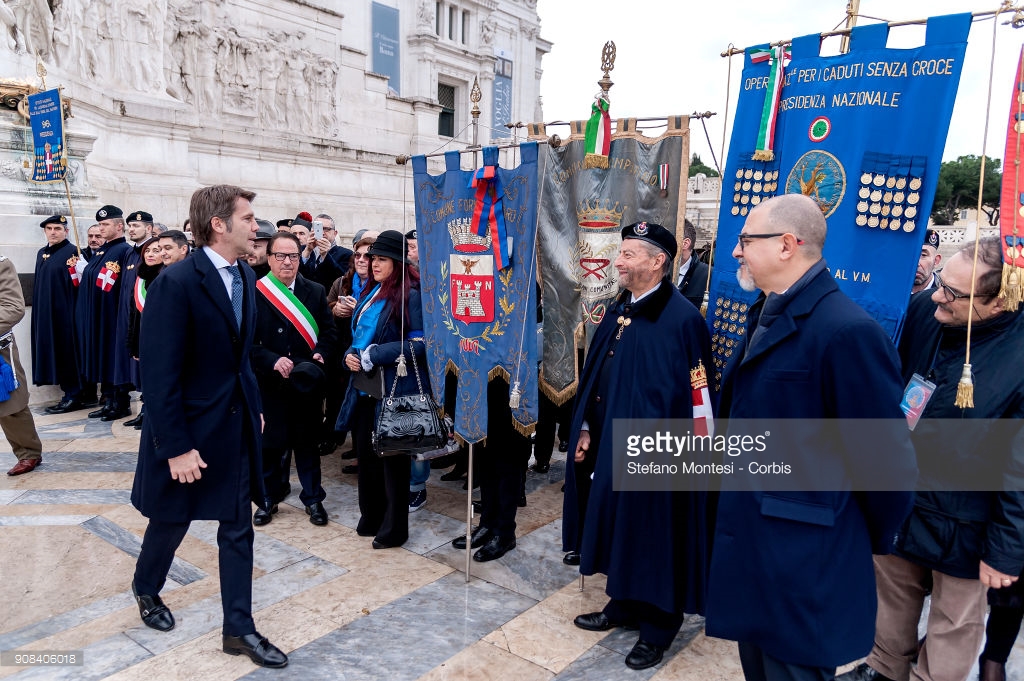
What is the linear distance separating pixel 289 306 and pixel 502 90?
30.5m

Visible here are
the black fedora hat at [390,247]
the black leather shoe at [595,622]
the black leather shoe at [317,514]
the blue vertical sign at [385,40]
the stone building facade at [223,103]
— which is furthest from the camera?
the blue vertical sign at [385,40]

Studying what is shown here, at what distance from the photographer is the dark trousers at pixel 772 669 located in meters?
2.03

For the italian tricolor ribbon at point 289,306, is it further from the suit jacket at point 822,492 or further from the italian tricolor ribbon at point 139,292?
the suit jacket at point 822,492

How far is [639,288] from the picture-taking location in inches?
130

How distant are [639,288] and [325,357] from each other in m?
2.51

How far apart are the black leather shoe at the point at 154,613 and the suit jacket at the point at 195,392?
0.51 m

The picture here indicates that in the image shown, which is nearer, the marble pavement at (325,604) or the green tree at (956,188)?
the marble pavement at (325,604)

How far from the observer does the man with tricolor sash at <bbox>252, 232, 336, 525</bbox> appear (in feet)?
14.9

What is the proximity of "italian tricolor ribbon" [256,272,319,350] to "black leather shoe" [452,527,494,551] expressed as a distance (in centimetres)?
176

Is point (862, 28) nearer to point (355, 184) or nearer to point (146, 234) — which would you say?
point (146, 234)

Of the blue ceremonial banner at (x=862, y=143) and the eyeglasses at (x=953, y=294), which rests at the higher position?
the blue ceremonial banner at (x=862, y=143)

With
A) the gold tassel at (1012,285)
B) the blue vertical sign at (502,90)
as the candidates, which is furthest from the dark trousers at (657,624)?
the blue vertical sign at (502,90)

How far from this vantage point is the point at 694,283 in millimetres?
5664

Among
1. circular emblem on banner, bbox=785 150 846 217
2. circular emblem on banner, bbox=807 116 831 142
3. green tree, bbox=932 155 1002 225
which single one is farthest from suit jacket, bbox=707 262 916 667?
green tree, bbox=932 155 1002 225
